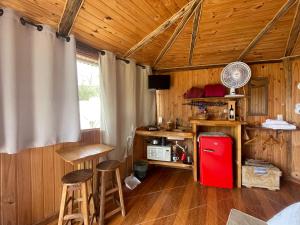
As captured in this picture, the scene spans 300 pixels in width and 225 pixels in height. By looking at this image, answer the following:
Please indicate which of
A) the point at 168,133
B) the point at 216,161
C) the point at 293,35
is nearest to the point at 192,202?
the point at 216,161

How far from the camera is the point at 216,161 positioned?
9.20 ft

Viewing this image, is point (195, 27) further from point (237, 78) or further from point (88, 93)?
point (88, 93)

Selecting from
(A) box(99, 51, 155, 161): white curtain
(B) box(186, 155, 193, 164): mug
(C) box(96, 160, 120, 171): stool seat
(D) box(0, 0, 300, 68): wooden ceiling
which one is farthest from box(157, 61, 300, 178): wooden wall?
(C) box(96, 160, 120, 171): stool seat

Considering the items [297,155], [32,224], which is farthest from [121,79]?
[297,155]

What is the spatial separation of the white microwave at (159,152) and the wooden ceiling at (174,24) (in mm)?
1692

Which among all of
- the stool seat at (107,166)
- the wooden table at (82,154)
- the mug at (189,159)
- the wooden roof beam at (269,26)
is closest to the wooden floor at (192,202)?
the mug at (189,159)

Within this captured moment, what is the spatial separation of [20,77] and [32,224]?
143 cm

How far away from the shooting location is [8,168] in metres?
1.59

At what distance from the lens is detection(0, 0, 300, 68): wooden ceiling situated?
1.73 m

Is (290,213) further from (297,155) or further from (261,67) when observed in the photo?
(261,67)

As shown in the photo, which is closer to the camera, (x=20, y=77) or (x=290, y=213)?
(x=290, y=213)

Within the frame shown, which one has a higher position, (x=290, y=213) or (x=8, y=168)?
(x=8, y=168)

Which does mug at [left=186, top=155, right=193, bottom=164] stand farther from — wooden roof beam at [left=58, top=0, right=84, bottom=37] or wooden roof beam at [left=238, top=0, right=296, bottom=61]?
wooden roof beam at [left=58, top=0, right=84, bottom=37]

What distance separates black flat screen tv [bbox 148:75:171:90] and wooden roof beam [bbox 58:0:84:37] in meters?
1.87
